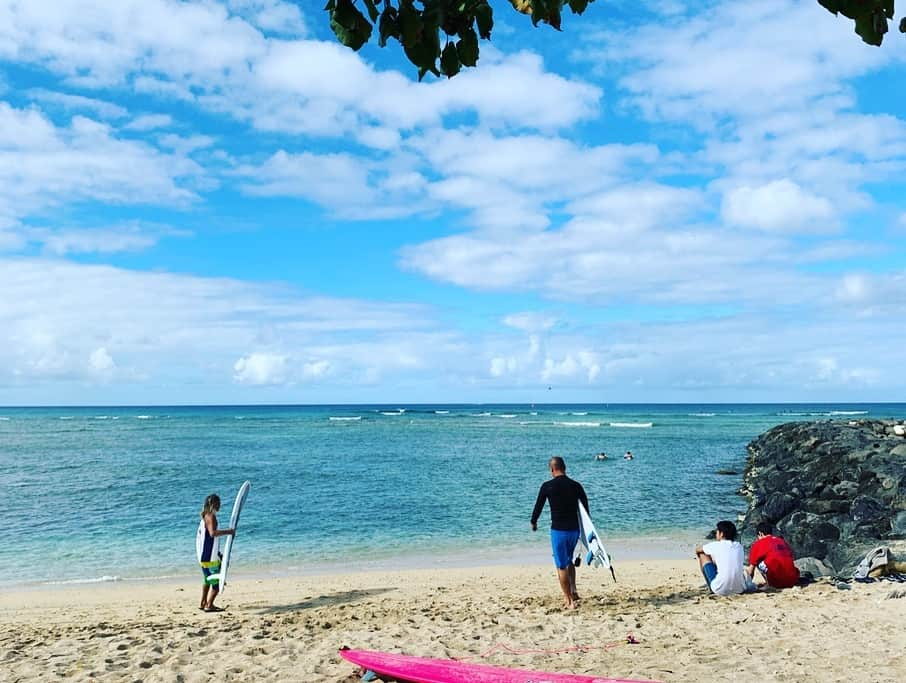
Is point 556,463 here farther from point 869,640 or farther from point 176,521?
point 176,521

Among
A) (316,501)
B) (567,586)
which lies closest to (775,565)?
(567,586)

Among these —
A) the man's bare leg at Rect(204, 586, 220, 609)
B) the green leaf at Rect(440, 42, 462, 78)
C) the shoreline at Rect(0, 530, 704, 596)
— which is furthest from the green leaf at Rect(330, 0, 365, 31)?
the shoreline at Rect(0, 530, 704, 596)

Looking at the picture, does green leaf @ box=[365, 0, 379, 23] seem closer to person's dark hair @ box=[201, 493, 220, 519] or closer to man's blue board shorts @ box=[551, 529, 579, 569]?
man's blue board shorts @ box=[551, 529, 579, 569]

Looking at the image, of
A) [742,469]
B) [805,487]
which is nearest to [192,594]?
[805,487]

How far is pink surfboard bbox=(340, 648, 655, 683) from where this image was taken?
603cm

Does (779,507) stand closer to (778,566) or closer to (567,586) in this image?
(778,566)

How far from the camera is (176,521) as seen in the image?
1989 centimetres

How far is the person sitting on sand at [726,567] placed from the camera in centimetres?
955

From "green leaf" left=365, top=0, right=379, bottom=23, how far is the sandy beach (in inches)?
220

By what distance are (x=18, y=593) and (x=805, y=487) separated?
1916 cm

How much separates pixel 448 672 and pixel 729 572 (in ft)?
16.5

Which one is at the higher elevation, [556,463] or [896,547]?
[556,463]

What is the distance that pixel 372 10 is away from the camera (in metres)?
2.73

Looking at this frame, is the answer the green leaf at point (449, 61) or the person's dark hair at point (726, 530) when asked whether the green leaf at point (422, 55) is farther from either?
the person's dark hair at point (726, 530)
